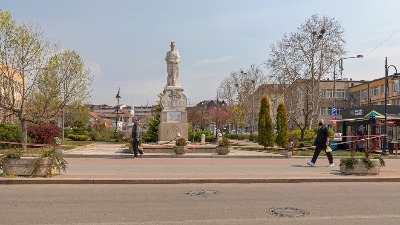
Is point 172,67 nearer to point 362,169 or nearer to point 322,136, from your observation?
point 322,136

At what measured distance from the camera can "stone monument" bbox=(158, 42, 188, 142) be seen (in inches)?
1171

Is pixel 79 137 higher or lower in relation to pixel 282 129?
lower

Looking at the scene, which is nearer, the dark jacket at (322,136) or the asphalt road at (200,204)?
the asphalt road at (200,204)

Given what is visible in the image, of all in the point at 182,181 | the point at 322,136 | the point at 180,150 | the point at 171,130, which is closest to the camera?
the point at 182,181

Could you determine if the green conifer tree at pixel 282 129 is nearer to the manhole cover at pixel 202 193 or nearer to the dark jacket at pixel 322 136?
the dark jacket at pixel 322 136

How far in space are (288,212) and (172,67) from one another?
24.2 m

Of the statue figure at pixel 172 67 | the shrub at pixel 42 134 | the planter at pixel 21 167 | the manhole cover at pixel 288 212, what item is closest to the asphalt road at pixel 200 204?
the manhole cover at pixel 288 212

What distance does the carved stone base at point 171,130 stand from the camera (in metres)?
29.7

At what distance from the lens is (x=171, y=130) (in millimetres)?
29797

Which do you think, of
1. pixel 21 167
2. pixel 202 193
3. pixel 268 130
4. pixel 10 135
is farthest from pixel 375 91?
pixel 21 167

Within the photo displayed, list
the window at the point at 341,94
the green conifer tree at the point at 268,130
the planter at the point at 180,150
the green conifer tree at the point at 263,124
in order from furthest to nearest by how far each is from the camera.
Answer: the window at the point at 341,94 < the green conifer tree at the point at 263,124 < the green conifer tree at the point at 268,130 < the planter at the point at 180,150

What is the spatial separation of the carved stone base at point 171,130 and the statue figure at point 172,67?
336cm

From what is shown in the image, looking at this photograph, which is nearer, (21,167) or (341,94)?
(21,167)

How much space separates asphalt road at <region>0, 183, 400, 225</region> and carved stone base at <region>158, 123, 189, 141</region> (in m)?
18.4
